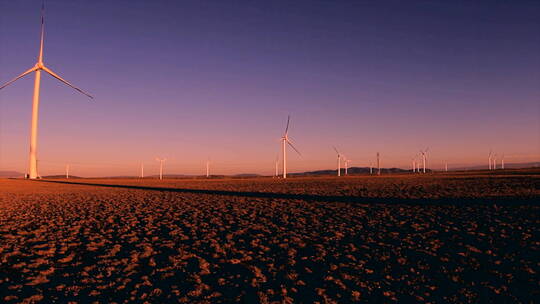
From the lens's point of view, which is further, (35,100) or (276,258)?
(35,100)

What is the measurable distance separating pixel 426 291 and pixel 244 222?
9.62 m

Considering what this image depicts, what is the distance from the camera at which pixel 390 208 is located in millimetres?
19297

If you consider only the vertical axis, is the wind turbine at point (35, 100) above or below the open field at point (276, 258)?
above

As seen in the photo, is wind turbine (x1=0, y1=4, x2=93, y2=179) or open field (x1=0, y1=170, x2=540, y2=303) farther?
wind turbine (x1=0, y1=4, x2=93, y2=179)

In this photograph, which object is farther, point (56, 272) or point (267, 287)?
point (56, 272)

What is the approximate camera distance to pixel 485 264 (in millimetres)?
8562

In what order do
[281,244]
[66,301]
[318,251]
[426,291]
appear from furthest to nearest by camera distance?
[281,244] → [318,251] → [426,291] → [66,301]

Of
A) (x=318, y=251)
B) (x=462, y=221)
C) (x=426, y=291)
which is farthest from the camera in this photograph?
(x=462, y=221)

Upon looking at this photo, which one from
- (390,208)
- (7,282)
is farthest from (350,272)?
(390,208)

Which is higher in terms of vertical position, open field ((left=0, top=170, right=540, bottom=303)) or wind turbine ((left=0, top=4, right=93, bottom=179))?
wind turbine ((left=0, top=4, right=93, bottom=179))

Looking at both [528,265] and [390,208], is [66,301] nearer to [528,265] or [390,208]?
[528,265]

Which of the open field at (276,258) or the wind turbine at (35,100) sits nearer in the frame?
the open field at (276,258)

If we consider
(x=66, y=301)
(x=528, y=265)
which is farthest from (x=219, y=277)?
(x=528, y=265)

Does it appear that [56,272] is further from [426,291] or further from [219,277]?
[426,291]
